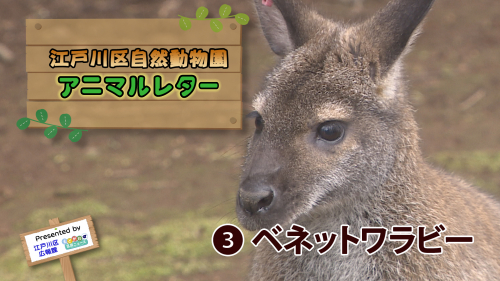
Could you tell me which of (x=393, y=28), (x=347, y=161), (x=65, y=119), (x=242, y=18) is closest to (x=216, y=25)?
(x=242, y=18)

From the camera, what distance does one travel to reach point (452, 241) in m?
3.94

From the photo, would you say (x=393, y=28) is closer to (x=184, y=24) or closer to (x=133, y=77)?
(x=184, y=24)

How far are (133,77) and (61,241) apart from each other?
2133mm

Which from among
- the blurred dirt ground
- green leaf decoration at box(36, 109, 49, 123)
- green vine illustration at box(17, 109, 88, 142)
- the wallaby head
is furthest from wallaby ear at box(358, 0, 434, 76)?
green leaf decoration at box(36, 109, 49, 123)

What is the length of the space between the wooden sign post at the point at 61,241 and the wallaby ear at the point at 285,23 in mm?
1855

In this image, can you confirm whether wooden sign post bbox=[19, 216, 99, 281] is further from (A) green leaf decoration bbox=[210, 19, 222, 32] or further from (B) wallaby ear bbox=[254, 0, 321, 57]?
(A) green leaf decoration bbox=[210, 19, 222, 32]

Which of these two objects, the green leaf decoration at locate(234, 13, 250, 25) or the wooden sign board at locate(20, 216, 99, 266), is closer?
the wooden sign board at locate(20, 216, 99, 266)

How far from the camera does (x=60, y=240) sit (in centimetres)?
417

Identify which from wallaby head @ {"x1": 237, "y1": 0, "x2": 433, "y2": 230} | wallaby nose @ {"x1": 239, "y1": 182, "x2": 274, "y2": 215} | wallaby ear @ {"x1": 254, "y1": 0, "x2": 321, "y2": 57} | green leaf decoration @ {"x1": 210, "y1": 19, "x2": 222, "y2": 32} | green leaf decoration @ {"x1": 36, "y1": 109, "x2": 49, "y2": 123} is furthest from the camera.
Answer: green leaf decoration @ {"x1": 36, "y1": 109, "x2": 49, "y2": 123}

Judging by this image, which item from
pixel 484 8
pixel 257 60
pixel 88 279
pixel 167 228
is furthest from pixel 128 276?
pixel 484 8

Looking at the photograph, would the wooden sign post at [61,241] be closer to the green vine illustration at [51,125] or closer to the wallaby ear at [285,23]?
the green vine illustration at [51,125]

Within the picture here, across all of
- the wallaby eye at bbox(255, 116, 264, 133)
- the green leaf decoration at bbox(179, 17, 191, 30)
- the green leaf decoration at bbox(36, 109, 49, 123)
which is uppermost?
the green leaf decoration at bbox(179, 17, 191, 30)

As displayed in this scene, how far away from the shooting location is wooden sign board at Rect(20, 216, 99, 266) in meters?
4.12

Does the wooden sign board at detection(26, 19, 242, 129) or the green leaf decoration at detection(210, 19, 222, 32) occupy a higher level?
the green leaf decoration at detection(210, 19, 222, 32)
